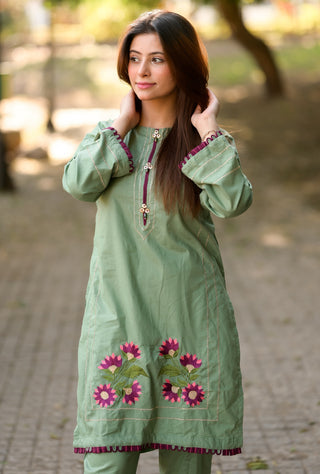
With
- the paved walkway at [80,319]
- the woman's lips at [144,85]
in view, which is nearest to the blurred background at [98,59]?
the paved walkway at [80,319]

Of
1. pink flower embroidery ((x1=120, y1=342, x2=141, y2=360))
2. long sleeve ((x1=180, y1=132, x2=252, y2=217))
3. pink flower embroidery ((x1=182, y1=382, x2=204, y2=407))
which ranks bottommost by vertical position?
pink flower embroidery ((x1=182, y1=382, x2=204, y2=407))

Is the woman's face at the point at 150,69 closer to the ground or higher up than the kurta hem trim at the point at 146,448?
higher up

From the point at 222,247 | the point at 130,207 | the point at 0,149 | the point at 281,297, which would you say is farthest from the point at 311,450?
the point at 0,149

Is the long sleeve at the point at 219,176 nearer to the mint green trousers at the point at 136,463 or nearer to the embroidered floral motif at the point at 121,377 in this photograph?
the embroidered floral motif at the point at 121,377

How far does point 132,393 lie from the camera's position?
2.62 metres

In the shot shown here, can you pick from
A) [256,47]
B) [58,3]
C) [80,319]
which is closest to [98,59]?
[256,47]

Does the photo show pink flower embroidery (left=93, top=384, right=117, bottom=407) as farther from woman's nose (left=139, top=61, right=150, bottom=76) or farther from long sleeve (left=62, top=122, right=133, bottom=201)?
woman's nose (left=139, top=61, right=150, bottom=76)

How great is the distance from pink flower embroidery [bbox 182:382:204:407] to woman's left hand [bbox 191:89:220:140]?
85cm

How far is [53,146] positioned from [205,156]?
1293cm

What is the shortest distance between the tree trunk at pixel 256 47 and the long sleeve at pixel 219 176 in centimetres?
1505

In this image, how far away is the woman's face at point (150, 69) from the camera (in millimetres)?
2559

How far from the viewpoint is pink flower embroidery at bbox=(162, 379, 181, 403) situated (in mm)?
2645

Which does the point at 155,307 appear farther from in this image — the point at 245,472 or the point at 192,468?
the point at 245,472

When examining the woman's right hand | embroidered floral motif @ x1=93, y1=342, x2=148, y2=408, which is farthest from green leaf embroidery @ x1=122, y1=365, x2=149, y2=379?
the woman's right hand
